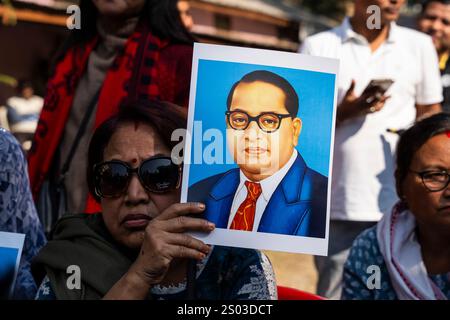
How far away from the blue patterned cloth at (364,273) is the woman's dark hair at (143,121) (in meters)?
0.83

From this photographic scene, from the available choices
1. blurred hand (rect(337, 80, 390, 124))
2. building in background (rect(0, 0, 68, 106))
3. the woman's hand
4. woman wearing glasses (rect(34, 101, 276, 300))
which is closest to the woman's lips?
woman wearing glasses (rect(34, 101, 276, 300))

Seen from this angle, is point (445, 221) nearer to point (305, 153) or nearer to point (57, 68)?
point (305, 153)

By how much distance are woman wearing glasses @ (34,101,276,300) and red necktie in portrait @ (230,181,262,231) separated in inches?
3.8

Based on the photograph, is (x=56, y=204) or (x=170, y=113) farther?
(x=56, y=204)

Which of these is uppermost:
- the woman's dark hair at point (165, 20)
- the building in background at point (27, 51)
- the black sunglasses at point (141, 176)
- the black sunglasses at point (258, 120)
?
the building in background at point (27, 51)

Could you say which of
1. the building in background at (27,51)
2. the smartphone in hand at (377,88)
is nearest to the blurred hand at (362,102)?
the smartphone in hand at (377,88)

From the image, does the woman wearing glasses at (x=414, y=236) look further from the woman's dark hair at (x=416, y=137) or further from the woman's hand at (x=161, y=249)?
the woman's hand at (x=161, y=249)

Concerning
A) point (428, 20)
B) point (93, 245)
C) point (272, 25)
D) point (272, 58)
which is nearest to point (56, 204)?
point (93, 245)

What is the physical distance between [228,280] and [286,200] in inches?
11.3

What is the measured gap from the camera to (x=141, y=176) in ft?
5.41

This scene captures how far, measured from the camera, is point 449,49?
13.6ft

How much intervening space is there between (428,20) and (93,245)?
311cm

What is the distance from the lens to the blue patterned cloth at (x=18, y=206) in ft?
6.23

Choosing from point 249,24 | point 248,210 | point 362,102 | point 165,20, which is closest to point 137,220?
point 248,210
